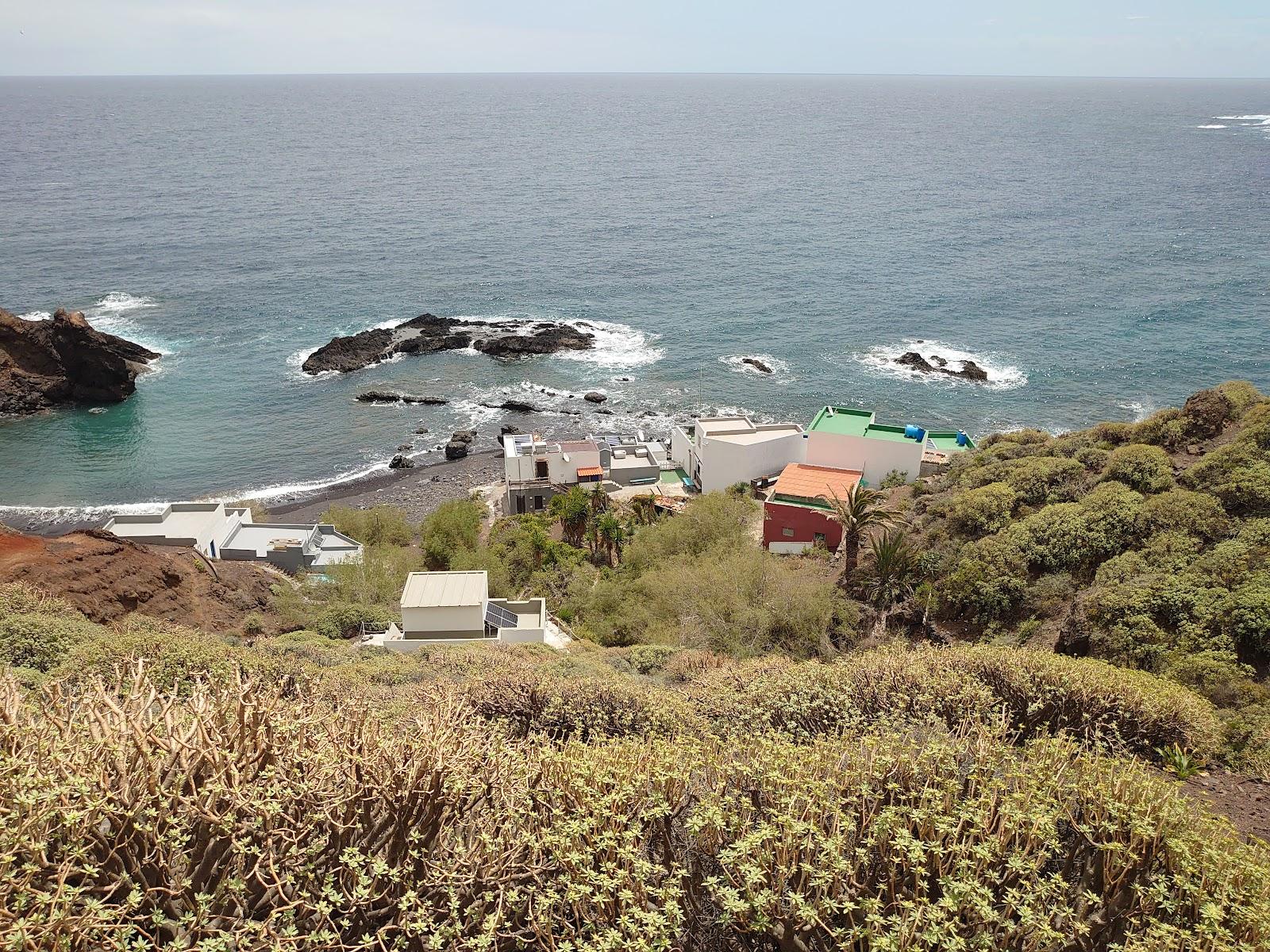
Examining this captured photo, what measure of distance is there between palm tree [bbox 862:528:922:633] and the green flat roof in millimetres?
12989

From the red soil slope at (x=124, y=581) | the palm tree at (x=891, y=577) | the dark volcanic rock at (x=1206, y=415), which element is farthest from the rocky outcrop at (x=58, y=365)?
the dark volcanic rock at (x=1206, y=415)

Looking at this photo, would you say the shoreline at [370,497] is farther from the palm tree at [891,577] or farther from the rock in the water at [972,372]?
the rock in the water at [972,372]

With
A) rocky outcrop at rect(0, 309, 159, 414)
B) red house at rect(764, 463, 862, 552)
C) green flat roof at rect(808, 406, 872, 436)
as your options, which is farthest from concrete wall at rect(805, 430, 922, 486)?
rocky outcrop at rect(0, 309, 159, 414)

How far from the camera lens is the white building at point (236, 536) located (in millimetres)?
31547

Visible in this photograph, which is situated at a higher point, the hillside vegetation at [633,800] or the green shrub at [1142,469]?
the hillside vegetation at [633,800]

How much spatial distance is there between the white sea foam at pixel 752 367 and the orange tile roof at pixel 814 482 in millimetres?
20571

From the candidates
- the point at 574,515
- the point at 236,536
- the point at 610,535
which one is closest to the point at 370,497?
the point at 236,536

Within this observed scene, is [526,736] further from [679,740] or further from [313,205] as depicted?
[313,205]

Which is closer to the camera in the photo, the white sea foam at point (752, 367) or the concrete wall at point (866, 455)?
the concrete wall at point (866, 455)

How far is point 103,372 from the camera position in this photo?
171 ft

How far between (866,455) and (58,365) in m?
47.8

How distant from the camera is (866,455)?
3572cm

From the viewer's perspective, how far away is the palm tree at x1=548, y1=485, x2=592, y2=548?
110 feet

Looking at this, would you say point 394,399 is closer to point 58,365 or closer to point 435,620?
point 58,365
